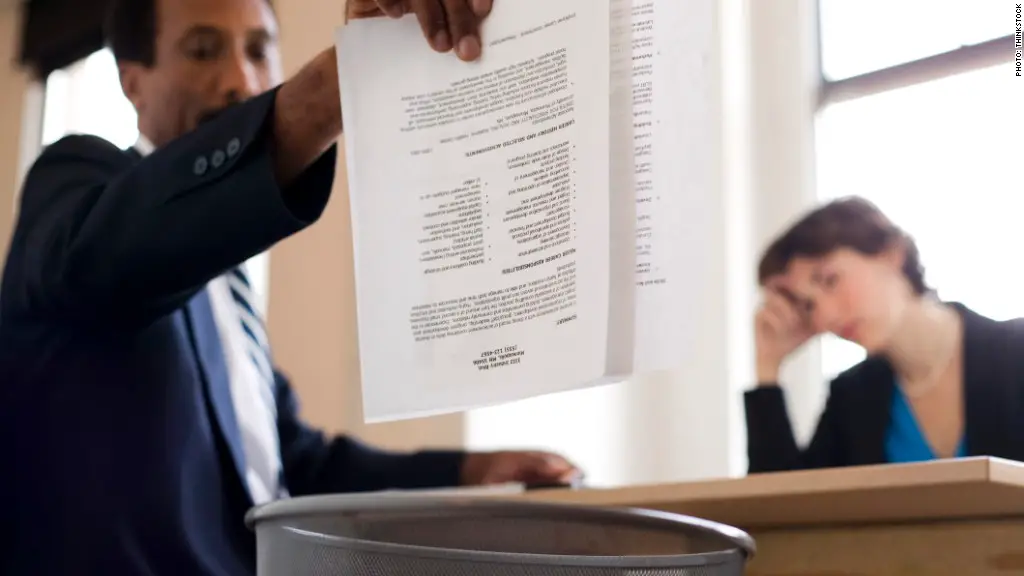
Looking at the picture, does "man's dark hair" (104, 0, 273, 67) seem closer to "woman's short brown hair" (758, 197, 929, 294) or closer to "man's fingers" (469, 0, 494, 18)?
"man's fingers" (469, 0, 494, 18)

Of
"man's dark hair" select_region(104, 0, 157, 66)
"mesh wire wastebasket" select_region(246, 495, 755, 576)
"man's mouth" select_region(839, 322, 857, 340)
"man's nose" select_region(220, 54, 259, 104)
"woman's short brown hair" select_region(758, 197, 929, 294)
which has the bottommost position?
A: "mesh wire wastebasket" select_region(246, 495, 755, 576)

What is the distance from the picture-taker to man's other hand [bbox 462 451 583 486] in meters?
1.22

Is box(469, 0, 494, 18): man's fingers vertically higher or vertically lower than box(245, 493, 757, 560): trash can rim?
higher

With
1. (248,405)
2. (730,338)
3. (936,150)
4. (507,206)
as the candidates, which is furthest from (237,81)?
(936,150)

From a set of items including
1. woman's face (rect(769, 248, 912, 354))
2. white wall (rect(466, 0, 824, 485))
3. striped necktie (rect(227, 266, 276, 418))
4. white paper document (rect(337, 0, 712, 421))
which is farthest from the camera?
white wall (rect(466, 0, 824, 485))

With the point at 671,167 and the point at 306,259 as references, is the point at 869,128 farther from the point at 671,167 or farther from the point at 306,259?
the point at 671,167

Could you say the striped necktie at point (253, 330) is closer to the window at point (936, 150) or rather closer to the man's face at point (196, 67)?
the man's face at point (196, 67)

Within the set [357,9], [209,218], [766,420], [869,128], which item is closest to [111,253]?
[209,218]

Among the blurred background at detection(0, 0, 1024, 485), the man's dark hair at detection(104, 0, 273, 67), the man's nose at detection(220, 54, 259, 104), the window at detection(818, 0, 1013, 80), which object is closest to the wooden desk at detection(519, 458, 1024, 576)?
the man's nose at detection(220, 54, 259, 104)

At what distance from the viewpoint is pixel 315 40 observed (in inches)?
86.7

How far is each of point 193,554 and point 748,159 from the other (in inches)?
56.0

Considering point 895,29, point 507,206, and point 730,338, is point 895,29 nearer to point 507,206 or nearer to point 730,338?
point 730,338

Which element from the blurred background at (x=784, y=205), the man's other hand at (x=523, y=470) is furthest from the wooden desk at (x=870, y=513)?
the blurred background at (x=784, y=205)

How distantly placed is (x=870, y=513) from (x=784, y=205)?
1.09 metres
